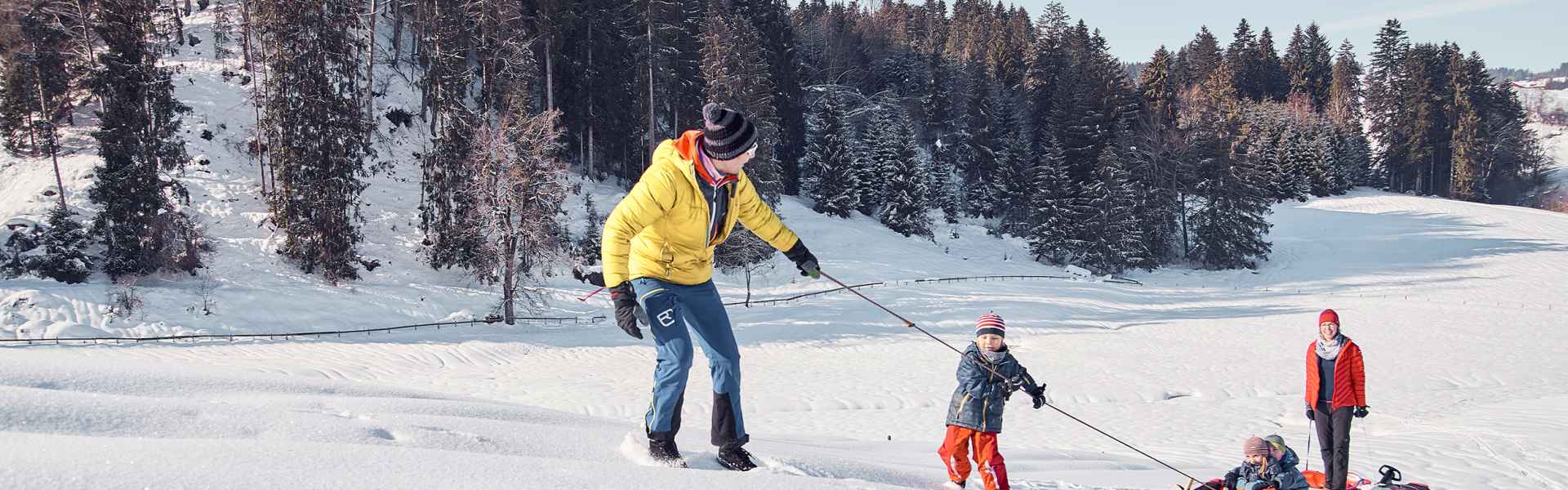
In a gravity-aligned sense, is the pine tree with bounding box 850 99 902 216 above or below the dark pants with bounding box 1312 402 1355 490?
above

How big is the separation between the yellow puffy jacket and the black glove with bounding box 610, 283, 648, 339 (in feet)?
0.17

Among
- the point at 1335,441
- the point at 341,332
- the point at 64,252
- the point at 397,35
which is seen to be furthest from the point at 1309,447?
the point at 397,35

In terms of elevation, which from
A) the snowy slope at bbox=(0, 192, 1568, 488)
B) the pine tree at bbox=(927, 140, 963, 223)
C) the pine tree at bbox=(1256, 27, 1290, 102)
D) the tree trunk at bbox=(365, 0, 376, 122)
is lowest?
the snowy slope at bbox=(0, 192, 1568, 488)

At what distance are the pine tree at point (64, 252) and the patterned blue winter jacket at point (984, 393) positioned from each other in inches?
1111

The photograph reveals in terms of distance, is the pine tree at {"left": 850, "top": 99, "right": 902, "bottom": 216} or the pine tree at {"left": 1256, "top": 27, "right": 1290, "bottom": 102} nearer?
the pine tree at {"left": 850, "top": 99, "right": 902, "bottom": 216}

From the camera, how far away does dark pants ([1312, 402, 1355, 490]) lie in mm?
7539

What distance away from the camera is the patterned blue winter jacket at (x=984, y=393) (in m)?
5.53

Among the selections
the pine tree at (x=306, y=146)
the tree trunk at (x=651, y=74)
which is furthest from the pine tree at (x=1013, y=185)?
the pine tree at (x=306, y=146)

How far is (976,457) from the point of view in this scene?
5.54 meters

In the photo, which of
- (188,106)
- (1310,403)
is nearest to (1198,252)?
(1310,403)

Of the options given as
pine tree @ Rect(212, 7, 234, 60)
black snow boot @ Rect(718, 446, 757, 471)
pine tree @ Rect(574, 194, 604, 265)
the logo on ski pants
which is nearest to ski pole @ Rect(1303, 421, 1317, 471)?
black snow boot @ Rect(718, 446, 757, 471)

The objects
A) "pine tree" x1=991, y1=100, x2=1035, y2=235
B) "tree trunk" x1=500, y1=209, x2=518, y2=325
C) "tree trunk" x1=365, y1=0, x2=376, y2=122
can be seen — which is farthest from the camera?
"pine tree" x1=991, y1=100, x2=1035, y2=235

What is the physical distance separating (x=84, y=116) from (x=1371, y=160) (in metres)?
93.9

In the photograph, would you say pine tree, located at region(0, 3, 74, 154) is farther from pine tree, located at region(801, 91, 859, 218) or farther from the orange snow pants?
pine tree, located at region(801, 91, 859, 218)
